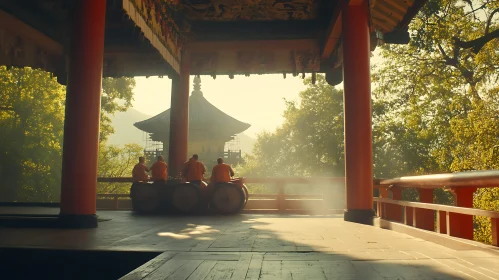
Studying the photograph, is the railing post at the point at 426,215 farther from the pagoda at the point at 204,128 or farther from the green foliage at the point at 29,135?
the pagoda at the point at 204,128

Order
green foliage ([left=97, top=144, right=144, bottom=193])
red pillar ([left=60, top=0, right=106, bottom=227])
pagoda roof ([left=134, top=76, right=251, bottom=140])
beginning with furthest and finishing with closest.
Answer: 1. pagoda roof ([left=134, top=76, right=251, bottom=140])
2. green foliage ([left=97, top=144, right=144, bottom=193])
3. red pillar ([left=60, top=0, right=106, bottom=227])

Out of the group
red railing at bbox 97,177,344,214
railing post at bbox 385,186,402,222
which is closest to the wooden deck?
railing post at bbox 385,186,402,222

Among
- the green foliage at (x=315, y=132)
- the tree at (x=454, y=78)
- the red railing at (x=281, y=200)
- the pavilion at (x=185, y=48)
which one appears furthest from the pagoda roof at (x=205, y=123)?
the pavilion at (x=185, y=48)

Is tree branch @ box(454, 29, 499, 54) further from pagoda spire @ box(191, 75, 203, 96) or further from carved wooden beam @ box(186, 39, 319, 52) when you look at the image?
pagoda spire @ box(191, 75, 203, 96)

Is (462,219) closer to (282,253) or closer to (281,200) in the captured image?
(282,253)

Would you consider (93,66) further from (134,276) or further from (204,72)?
(204,72)

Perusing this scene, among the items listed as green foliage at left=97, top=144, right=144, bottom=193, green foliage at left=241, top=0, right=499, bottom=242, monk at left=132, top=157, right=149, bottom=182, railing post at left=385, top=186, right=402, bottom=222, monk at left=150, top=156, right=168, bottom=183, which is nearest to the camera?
railing post at left=385, top=186, right=402, bottom=222

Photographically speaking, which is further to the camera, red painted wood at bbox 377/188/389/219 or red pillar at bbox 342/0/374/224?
red pillar at bbox 342/0/374/224

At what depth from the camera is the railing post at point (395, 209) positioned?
6602 mm

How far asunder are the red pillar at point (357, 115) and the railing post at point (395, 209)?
53cm

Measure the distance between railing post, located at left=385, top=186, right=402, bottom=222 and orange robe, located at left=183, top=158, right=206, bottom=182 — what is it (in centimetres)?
430

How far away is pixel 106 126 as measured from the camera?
94.8 ft

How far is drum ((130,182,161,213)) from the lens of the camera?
9656 mm

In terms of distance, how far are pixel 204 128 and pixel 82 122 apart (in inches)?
1103
